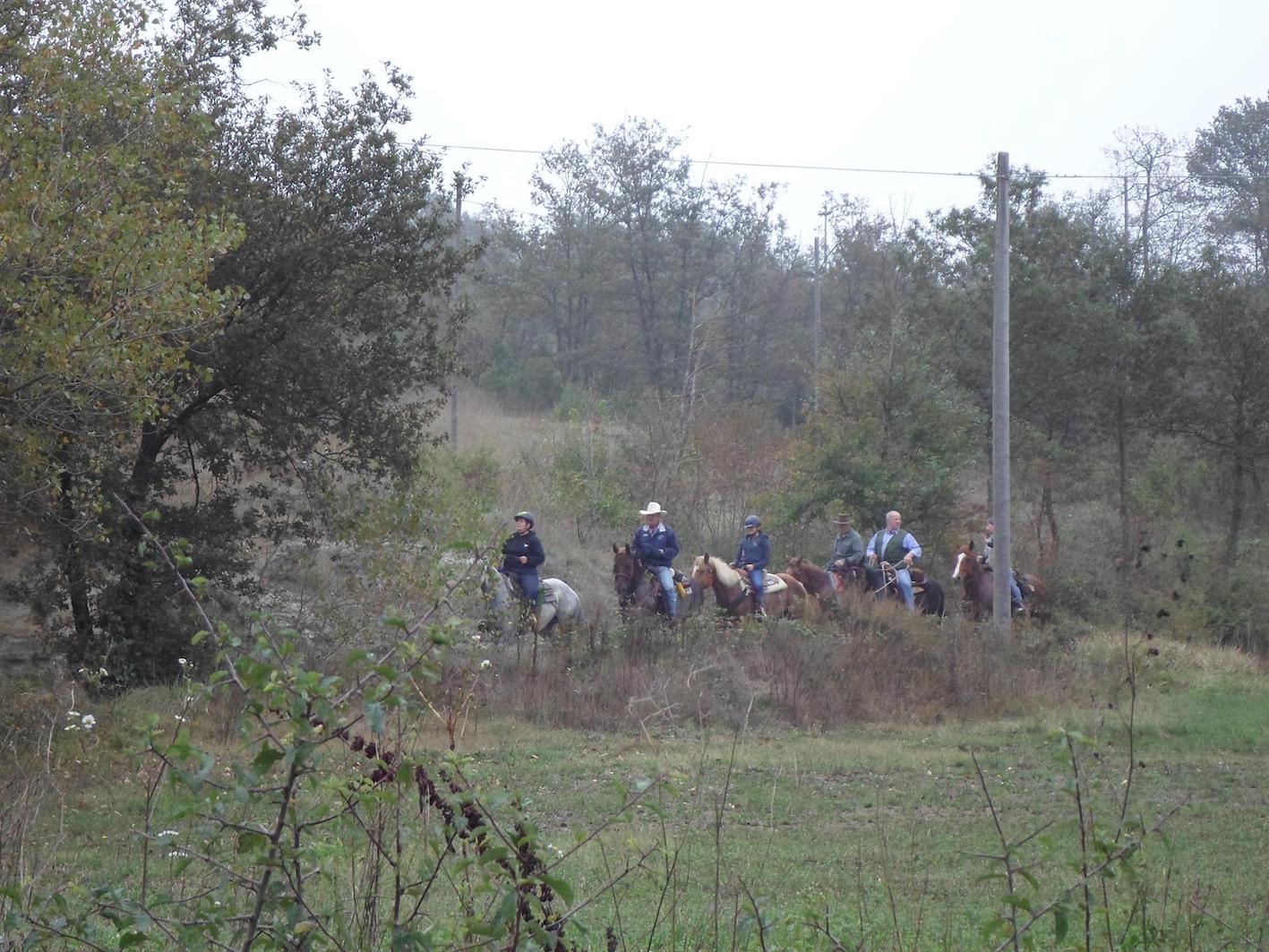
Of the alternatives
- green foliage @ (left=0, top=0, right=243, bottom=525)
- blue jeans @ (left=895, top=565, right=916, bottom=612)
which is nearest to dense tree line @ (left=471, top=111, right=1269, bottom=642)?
blue jeans @ (left=895, top=565, right=916, bottom=612)

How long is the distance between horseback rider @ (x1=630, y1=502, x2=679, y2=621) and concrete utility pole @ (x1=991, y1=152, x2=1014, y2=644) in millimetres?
5044

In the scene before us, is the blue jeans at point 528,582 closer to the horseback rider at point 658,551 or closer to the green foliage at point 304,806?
the horseback rider at point 658,551

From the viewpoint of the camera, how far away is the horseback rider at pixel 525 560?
18688 mm

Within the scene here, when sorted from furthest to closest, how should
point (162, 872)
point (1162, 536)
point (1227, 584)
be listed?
point (1162, 536), point (1227, 584), point (162, 872)

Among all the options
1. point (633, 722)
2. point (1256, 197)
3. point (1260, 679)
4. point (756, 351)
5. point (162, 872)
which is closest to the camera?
point (162, 872)

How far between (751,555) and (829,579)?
1899 mm

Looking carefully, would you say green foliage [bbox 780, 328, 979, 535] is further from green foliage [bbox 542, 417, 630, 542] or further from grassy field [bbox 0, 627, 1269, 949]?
grassy field [bbox 0, 627, 1269, 949]

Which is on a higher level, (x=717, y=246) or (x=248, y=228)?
(x=717, y=246)

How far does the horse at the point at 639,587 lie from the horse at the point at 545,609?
0.77 m

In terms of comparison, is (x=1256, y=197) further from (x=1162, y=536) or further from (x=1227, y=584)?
(x=1227, y=584)

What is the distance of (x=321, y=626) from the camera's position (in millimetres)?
16547

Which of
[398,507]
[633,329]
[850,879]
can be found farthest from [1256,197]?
[850,879]

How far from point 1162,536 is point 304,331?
77.7 ft

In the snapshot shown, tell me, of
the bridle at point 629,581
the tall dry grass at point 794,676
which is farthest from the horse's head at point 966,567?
the bridle at point 629,581
